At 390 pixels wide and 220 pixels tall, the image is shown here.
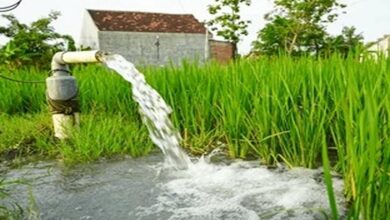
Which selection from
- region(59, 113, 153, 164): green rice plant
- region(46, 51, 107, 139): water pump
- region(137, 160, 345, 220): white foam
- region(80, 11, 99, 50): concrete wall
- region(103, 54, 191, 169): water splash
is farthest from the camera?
region(80, 11, 99, 50): concrete wall

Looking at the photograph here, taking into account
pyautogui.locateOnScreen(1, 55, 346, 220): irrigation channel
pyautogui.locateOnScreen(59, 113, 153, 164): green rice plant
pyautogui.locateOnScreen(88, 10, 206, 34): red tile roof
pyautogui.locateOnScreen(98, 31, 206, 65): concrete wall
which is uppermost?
pyautogui.locateOnScreen(88, 10, 206, 34): red tile roof

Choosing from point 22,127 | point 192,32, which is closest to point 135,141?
point 22,127

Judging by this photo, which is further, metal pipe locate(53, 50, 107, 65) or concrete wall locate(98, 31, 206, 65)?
concrete wall locate(98, 31, 206, 65)

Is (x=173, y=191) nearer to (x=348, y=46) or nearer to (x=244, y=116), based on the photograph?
(x=244, y=116)

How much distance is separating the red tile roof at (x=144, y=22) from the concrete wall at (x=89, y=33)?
36 cm

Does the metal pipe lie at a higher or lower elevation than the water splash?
higher

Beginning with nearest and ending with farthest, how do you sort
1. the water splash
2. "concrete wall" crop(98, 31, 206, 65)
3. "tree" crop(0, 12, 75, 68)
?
the water splash
"tree" crop(0, 12, 75, 68)
"concrete wall" crop(98, 31, 206, 65)

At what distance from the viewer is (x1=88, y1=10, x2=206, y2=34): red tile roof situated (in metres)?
25.9

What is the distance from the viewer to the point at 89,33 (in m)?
26.9

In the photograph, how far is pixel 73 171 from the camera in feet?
8.82

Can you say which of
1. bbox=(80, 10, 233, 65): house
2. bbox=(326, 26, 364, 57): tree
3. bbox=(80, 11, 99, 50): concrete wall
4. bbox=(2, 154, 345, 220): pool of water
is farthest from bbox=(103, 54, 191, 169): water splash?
bbox=(80, 11, 99, 50): concrete wall

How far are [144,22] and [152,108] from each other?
2497 centimetres

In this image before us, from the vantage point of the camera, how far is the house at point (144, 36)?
24984 mm

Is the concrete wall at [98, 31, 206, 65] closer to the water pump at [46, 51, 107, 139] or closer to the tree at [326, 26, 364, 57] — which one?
the tree at [326, 26, 364, 57]
